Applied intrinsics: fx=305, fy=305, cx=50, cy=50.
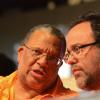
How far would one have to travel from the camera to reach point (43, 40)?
0.62m

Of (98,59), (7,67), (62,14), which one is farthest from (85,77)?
(62,14)

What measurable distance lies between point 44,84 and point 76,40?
11 cm

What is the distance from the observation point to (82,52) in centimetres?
60

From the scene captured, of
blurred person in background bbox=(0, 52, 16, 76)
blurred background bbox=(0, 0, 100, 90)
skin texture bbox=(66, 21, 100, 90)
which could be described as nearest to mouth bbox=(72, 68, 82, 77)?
skin texture bbox=(66, 21, 100, 90)

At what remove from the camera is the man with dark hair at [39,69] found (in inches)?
24.0

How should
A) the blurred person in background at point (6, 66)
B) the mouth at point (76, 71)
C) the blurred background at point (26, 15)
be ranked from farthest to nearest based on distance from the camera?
the blurred background at point (26, 15) → the blurred person in background at point (6, 66) → the mouth at point (76, 71)

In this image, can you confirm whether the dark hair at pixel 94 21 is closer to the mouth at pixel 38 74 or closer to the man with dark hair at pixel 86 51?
the man with dark hair at pixel 86 51

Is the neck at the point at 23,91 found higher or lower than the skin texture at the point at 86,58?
lower

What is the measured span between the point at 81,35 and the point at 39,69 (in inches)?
4.2

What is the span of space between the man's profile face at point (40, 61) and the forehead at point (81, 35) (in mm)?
28

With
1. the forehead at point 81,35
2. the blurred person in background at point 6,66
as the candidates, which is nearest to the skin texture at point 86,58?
the forehead at point 81,35

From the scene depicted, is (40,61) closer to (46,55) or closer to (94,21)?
(46,55)

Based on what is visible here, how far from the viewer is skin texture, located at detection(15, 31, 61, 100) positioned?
0.61 metres

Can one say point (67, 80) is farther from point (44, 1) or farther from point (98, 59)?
point (44, 1)
